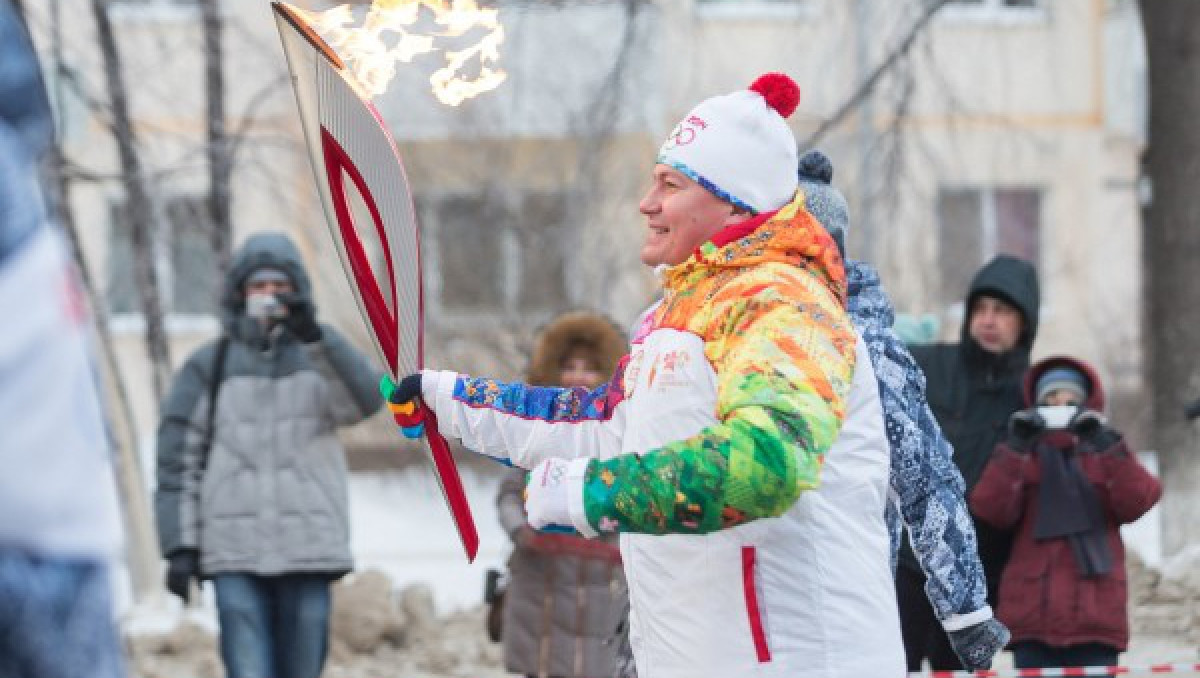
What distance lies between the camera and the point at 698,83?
1541 cm

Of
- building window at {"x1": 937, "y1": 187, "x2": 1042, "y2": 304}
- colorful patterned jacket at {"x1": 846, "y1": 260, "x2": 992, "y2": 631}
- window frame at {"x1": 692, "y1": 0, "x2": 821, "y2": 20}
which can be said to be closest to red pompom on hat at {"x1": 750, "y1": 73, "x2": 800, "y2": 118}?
colorful patterned jacket at {"x1": 846, "y1": 260, "x2": 992, "y2": 631}

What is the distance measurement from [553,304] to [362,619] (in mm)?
6612

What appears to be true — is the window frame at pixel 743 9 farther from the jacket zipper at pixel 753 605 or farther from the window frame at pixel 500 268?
the jacket zipper at pixel 753 605

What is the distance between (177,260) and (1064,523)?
7.15 m


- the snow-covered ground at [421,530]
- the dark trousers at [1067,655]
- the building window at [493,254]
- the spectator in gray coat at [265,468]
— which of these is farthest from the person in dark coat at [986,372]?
the building window at [493,254]

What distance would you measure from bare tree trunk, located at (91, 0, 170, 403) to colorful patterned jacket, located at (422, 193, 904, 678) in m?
7.42

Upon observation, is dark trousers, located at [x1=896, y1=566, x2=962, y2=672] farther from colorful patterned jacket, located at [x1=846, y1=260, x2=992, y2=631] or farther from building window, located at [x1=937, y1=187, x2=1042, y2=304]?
building window, located at [x1=937, y1=187, x2=1042, y2=304]

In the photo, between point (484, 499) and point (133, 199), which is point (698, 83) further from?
point (133, 199)

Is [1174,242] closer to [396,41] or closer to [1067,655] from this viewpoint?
[1067,655]

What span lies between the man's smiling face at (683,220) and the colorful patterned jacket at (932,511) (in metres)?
0.85

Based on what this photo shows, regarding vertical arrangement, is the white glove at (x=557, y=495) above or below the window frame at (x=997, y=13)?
below

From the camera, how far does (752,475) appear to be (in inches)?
128

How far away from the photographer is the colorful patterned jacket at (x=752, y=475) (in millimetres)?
3273

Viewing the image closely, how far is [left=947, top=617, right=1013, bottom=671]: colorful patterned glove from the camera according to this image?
4473 mm
